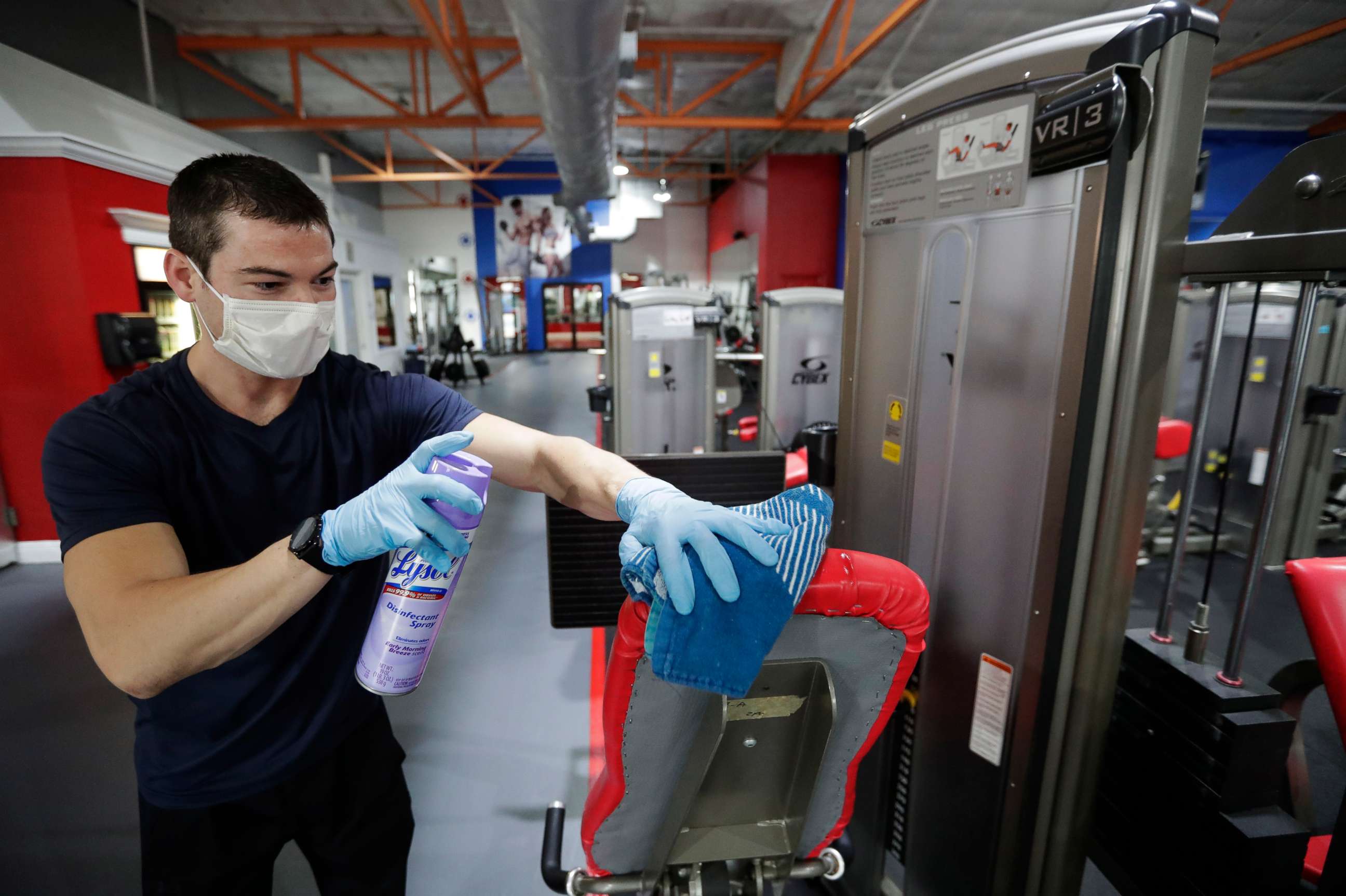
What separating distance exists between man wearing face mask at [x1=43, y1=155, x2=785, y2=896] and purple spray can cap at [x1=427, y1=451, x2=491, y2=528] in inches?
0.9

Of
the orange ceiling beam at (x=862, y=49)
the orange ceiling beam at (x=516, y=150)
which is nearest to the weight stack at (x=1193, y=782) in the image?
the orange ceiling beam at (x=862, y=49)

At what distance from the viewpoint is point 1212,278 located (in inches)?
41.1

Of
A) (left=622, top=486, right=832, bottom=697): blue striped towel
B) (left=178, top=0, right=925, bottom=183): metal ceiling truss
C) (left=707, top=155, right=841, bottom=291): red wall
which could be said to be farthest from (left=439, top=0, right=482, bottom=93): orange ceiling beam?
(left=707, top=155, right=841, bottom=291): red wall

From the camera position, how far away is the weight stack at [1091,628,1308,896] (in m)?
1.17

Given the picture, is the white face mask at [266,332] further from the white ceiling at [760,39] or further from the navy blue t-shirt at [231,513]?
the white ceiling at [760,39]

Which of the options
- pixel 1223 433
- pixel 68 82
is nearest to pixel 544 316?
pixel 68 82

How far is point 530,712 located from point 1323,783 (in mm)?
2988

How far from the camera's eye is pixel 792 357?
205 inches

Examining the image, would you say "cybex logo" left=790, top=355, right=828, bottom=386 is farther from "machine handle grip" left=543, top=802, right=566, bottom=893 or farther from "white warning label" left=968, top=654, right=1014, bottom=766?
"machine handle grip" left=543, top=802, right=566, bottom=893

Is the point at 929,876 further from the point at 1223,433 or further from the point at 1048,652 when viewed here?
the point at 1223,433

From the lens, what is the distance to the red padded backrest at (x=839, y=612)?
2.79ft

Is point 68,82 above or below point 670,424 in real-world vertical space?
above

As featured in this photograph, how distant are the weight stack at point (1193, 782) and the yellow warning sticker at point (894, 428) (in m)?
0.62

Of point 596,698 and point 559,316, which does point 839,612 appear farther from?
point 559,316
